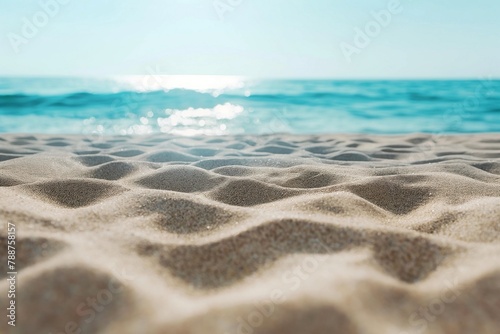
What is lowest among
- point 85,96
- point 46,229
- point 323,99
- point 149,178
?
point 323,99

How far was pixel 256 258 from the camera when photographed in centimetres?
110

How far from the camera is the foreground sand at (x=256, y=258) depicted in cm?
86

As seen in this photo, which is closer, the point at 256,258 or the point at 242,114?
the point at 256,258

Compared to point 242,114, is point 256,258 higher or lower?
higher

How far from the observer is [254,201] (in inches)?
68.3

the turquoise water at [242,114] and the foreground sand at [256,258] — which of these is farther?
the turquoise water at [242,114]

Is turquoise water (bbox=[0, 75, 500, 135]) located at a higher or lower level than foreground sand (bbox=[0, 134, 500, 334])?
lower

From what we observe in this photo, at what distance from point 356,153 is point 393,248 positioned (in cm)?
208

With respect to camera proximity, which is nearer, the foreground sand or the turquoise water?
the foreground sand

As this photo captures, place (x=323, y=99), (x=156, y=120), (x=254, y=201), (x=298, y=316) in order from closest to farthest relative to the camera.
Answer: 1. (x=298, y=316)
2. (x=254, y=201)
3. (x=156, y=120)
4. (x=323, y=99)

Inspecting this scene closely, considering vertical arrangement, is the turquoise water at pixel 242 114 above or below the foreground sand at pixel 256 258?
below

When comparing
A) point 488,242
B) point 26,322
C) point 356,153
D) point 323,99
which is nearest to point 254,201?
point 488,242

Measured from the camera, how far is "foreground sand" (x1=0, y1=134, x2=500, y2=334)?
2.82 ft

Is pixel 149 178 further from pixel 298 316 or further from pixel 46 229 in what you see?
pixel 298 316
